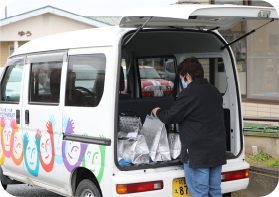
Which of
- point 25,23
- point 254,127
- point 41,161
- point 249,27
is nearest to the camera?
point 41,161

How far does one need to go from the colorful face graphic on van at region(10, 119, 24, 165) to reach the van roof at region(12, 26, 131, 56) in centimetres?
106

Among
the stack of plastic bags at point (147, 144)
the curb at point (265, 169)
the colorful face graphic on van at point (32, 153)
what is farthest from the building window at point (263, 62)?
the colorful face graphic on van at point (32, 153)

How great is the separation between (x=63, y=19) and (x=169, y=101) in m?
17.8

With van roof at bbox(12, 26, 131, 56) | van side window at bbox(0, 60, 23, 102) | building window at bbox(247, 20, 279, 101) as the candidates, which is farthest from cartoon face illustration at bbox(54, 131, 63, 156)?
building window at bbox(247, 20, 279, 101)

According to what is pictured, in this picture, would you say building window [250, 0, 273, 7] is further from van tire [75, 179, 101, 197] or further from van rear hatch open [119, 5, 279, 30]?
van tire [75, 179, 101, 197]

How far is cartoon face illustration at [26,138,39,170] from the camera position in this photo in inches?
185

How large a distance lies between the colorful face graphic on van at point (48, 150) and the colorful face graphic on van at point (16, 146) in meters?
0.57

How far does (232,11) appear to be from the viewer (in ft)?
11.7

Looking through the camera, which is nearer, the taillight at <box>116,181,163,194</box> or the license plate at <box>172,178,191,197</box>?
the taillight at <box>116,181,163,194</box>

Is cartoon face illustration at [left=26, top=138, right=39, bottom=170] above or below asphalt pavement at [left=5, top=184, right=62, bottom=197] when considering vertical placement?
above

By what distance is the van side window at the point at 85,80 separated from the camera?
390 centimetres

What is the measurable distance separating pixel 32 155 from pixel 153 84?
230cm

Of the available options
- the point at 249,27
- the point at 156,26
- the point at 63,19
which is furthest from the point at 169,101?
the point at 63,19

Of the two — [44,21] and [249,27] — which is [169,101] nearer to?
[249,27]
